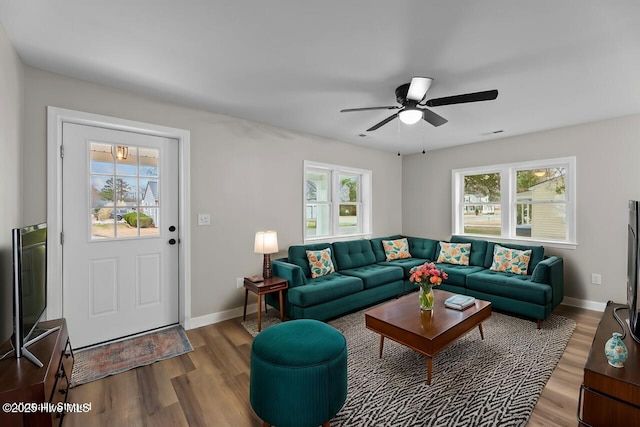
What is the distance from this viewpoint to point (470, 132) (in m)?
4.18

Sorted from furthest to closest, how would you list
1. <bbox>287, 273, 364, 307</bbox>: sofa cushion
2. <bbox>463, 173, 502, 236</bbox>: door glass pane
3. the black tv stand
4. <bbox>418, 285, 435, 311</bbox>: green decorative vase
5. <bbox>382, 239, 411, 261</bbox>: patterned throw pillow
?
<bbox>382, 239, 411, 261</bbox>: patterned throw pillow < <bbox>463, 173, 502, 236</bbox>: door glass pane < <bbox>287, 273, 364, 307</bbox>: sofa cushion < <bbox>418, 285, 435, 311</bbox>: green decorative vase < the black tv stand

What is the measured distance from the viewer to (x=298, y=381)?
158 centimetres

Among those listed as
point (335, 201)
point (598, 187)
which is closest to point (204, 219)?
point (335, 201)

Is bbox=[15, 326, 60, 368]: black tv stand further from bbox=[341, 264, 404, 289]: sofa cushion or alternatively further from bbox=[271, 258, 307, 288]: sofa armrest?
bbox=[341, 264, 404, 289]: sofa cushion

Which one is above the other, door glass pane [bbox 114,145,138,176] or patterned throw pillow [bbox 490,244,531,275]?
door glass pane [bbox 114,145,138,176]

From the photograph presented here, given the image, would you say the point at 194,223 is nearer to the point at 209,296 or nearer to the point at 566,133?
the point at 209,296

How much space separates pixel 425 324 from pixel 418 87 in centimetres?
196

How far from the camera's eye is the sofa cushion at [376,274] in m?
3.79

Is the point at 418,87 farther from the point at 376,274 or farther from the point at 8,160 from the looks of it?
the point at 8,160

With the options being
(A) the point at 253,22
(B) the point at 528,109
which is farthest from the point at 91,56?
(B) the point at 528,109

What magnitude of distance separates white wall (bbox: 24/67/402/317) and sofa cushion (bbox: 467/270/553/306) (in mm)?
2500

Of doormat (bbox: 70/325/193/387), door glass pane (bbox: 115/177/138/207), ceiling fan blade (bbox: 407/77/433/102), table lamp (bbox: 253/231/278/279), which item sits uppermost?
ceiling fan blade (bbox: 407/77/433/102)

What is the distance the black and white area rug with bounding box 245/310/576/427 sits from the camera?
1850 millimetres

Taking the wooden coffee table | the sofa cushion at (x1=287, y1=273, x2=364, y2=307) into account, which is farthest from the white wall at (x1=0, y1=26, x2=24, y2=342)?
the wooden coffee table
